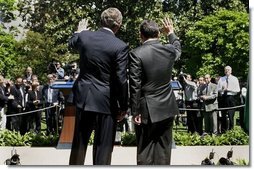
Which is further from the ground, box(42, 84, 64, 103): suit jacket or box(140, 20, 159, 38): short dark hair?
box(140, 20, 159, 38): short dark hair

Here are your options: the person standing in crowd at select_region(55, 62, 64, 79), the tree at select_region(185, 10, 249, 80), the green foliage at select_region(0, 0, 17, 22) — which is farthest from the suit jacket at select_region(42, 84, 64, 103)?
the tree at select_region(185, 10, 249, 80)

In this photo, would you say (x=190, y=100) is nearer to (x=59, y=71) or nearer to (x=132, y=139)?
(x=59, y=71)

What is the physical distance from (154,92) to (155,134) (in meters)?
0.33

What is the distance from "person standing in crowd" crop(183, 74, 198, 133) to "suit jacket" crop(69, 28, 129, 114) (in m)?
5.10

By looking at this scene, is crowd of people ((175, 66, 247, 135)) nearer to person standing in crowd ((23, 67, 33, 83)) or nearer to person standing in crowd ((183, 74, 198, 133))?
person standing in crowd ((183, 74, 198, 133))

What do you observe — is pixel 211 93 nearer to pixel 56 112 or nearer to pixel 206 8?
pixel 206 8

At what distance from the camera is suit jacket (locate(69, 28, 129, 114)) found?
462 centimetres

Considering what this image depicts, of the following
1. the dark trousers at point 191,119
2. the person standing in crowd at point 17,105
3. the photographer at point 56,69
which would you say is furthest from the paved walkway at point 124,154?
the photographer at point 56,69

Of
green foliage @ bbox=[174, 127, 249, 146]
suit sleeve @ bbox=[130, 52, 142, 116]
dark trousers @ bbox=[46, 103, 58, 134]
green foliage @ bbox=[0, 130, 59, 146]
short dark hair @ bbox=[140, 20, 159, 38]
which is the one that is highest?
short dark hair @ bbox=[140, 20, 159, 38]

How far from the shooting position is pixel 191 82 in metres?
9.77

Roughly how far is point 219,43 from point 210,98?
1176mm

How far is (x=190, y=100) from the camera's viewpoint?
10.1 metres

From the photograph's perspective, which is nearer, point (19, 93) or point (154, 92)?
point (154, 92)

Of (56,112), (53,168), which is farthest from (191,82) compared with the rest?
(53,168)
